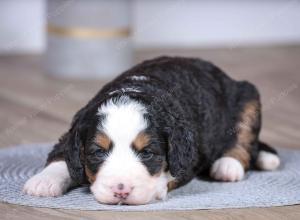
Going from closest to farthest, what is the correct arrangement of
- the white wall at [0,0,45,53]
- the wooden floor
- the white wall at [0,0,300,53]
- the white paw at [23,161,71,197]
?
the wooden floor
the white paw at [23,161,71,197]
the white wall at [0,0,45,53]
the white wall at [0,0,300,53]

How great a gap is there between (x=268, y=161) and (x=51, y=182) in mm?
1172

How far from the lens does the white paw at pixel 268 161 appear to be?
3.88 m

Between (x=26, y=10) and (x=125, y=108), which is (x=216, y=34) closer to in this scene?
(x=26, y=10)

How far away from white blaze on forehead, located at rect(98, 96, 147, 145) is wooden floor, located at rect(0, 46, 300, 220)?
1.01 ft

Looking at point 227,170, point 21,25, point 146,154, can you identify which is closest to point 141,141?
point 146,154

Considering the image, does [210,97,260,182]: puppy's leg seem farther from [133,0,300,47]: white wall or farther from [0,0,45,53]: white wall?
[133,0,300,47]: white wall

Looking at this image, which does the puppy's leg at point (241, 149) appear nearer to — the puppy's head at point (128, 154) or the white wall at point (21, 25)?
the puppy's head at point (128, 154)

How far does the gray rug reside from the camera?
3.17m

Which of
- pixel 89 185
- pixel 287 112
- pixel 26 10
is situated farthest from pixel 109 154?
pixel 26 10

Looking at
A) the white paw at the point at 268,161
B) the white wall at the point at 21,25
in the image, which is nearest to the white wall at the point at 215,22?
the white wall at the point at 21,25

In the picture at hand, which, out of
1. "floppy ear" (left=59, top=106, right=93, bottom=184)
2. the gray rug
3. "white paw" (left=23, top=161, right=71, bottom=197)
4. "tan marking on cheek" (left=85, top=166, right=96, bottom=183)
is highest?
"floppy ear" (left=59, top=106, right=93, bottom=184)

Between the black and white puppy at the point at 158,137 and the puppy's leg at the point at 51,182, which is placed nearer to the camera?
the black and white puppy at the point at 158,137

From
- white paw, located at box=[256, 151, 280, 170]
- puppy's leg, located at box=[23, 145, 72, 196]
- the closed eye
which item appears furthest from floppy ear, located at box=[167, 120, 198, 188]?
white paw, located at box=[256, 151, 280, 170]

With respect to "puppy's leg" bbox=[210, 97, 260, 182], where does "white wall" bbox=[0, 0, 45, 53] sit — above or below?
above
